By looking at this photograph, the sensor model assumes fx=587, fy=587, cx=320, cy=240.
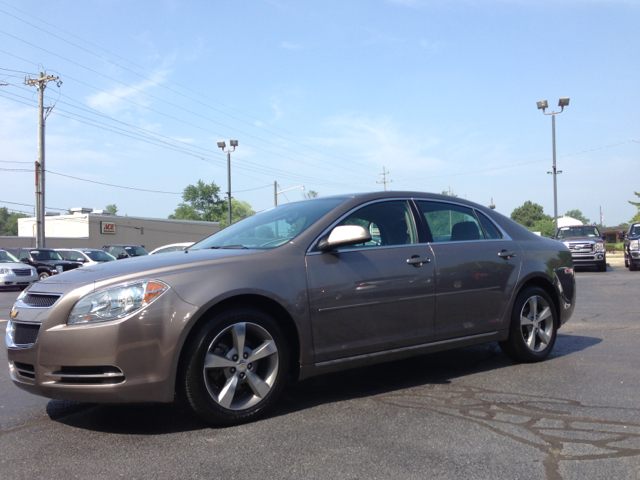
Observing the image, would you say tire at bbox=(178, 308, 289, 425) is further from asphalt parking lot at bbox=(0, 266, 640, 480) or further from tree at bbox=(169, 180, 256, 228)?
tree at bbox=(169, 180, 256, 228)

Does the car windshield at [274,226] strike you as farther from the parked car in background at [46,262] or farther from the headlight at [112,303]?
the parked car in background at [46,262]

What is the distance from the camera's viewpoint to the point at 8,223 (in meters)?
146

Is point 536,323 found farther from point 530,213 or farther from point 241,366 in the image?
point 530,213

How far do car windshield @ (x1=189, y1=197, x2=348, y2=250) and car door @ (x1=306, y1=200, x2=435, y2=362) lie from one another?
248mm

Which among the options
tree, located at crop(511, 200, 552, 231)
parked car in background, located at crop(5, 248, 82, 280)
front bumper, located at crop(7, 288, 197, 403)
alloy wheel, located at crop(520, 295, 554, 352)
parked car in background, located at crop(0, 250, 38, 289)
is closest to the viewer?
front bumper, located at crop(7, 288, 197, 403)

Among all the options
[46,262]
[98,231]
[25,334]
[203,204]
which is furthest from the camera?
[203,204]

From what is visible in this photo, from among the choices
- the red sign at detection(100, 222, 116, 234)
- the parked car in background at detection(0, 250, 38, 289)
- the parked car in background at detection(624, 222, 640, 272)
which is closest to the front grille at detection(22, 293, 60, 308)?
the parked car in background at detection(0, 250, 38, 289)

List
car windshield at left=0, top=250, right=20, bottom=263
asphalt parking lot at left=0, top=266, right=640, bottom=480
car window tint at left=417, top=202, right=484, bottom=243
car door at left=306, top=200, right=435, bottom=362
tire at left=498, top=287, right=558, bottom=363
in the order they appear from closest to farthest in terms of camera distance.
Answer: asphalt parking lot at left=0, top=266, right=640, bottom=480, car door at left=306, top=200, right=435, bottom=362, car window tint at left=417, top=202, right=484, bottom=243, tire at left=498, top=287, right=558, bottom=363, car windshield at left=0, top=250, right=20, bottom=263

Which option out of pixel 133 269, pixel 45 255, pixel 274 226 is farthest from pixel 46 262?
pixel 133 269

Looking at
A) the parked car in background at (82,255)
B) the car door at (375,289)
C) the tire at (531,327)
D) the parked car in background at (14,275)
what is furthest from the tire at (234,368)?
the parked car in background at (82,255)

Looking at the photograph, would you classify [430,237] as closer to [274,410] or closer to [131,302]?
[274,410]

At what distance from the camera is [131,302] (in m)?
3.48

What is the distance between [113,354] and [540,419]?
2.68 metres

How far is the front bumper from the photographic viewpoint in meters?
3.39
